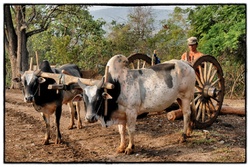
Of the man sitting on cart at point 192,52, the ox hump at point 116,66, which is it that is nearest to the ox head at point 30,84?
the ox hump at point 116,66

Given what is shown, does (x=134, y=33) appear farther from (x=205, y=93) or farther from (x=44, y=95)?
(x=44, y=95)

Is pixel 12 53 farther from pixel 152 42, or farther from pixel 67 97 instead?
pixel 67 97

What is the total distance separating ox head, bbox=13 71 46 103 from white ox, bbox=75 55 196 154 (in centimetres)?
105

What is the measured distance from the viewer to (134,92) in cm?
585

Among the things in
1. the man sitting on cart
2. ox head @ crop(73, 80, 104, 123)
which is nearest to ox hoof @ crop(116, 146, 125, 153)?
ox head @ crop(73, 80, 104, 123)

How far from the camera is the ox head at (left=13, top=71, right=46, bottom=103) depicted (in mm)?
5992

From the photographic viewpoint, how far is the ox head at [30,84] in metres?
5.99

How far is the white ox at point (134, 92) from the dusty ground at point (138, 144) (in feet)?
1.16

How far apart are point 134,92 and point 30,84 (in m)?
1.92

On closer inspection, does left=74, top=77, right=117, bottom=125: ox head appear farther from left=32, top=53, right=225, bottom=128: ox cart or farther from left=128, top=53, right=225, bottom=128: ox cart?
left=128, top=53, right=225, bottom=128: ox cart

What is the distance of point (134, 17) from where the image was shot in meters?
20.0

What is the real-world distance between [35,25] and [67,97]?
10.2m

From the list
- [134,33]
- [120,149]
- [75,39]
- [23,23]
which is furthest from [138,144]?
[134,33]

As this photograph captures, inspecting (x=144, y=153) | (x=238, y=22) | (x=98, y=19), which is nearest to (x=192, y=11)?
(x=238, y=22)
